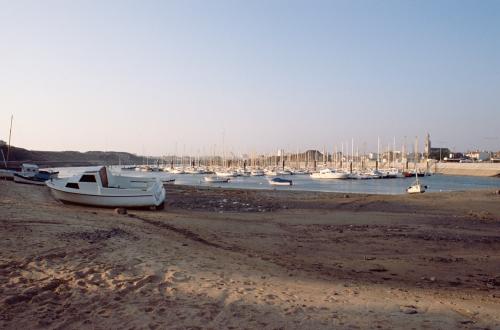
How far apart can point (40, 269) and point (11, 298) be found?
1.73 metres

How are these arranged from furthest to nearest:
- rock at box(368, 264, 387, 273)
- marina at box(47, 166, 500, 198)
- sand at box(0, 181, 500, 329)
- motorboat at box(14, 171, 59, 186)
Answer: marina at box(47, 166, 500, 198) → motorboat at box(14, 171, 59, 186) → rock at box(368, 264, 387, 273) → sand at box(0, 181, 500, 329)

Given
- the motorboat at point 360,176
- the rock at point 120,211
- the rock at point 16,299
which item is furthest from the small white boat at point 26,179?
the motorboat at point 360,176

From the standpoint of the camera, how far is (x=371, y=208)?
3086 centimetres

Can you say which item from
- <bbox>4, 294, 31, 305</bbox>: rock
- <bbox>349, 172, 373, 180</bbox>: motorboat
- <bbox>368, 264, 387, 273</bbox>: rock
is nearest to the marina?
<bbox>349, 172, 373, 180</bbox>: motorboat

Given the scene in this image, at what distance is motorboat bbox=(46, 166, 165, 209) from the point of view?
921 inches

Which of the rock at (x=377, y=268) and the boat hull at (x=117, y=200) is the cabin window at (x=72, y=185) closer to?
the boat hull at (x=117, y=200)

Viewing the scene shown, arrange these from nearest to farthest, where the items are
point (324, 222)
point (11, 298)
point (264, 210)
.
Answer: point (11, 298), point (324, 222), point (264, 210)

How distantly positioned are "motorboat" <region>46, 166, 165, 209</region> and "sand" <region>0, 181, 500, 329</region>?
6077 mm

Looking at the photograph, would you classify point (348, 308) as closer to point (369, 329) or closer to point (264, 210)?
point (369, 329)

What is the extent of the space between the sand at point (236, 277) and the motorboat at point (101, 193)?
6077 millimetres

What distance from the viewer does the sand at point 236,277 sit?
6172 mm

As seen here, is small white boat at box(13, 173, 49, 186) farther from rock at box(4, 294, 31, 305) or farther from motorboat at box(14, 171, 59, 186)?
rock at box(4, 294, 31, 305)

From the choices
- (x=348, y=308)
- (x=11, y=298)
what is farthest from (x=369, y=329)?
(x=11, y=298)

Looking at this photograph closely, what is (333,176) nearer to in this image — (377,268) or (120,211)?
(120,211)
